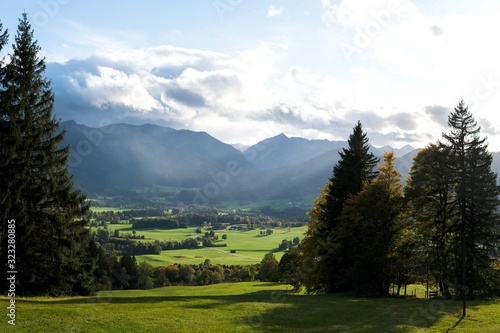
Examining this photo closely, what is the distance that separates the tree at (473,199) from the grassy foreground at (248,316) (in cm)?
331

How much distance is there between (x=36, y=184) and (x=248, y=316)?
2141cm

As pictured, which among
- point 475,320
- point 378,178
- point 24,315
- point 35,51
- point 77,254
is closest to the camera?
point 24,315

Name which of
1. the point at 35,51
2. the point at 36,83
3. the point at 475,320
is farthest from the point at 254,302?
the point at 35,51

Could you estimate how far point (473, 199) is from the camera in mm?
37594

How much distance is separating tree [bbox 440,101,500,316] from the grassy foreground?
130 inches

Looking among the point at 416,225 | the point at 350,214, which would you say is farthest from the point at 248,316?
the point at 416,225

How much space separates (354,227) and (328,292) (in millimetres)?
8906

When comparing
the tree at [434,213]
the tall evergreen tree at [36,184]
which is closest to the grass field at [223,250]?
the tree at [434,213]

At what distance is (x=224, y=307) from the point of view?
101 ft

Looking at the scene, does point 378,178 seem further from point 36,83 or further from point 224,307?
point 36,83

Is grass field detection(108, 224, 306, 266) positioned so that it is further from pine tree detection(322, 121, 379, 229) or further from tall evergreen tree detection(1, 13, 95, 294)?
tall evergreen tree detection(1, 13, 95, 294)

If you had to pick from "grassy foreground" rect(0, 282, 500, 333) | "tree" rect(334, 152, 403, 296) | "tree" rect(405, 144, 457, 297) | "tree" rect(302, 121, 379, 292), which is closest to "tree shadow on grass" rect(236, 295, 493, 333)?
"grassy foreground" rect(0, 282, 500, 333)

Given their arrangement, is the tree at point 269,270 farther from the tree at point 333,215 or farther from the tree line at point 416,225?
the tree line at point 416,225

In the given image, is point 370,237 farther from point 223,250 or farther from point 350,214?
point 223,250
